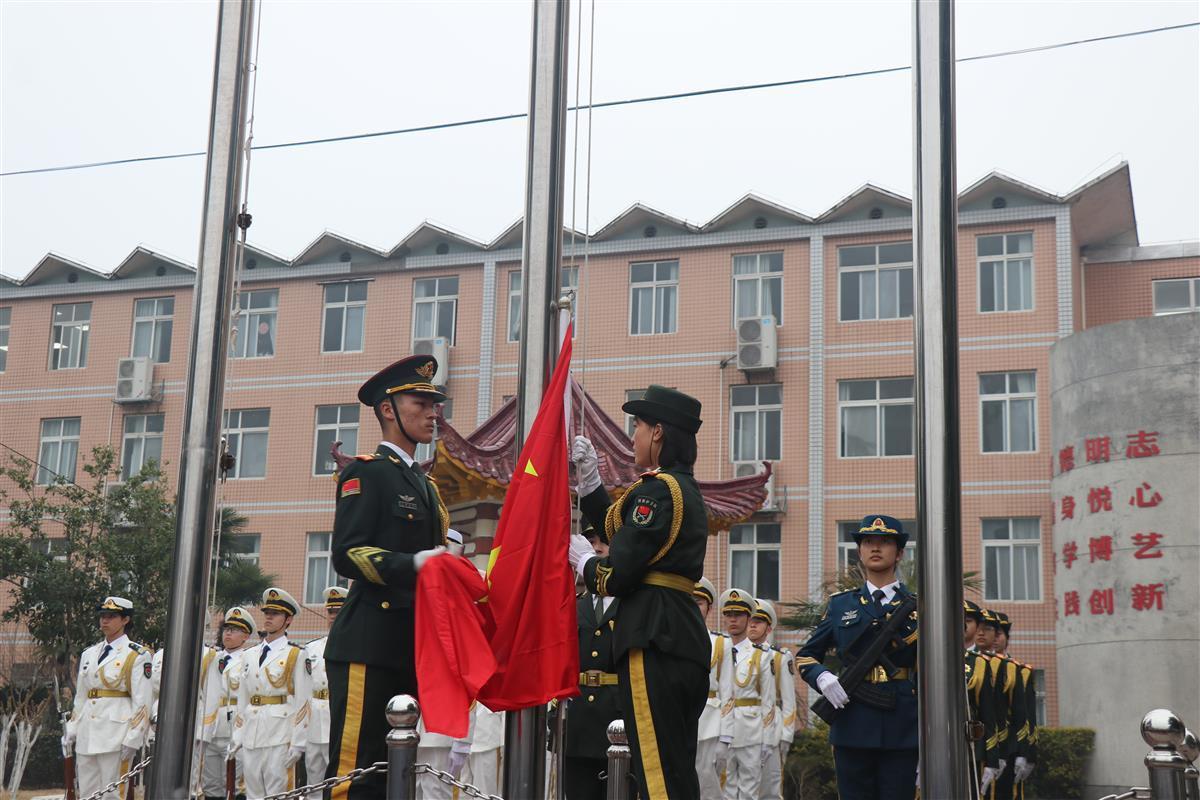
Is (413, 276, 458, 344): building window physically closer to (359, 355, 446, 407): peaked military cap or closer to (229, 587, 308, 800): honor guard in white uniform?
(229, 587, 308, 800): honor guard in white uniform

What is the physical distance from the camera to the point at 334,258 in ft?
64.4

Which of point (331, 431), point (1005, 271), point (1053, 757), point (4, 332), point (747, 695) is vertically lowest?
point (1053, 757)

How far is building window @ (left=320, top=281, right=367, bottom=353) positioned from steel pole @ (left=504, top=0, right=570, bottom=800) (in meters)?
15.5

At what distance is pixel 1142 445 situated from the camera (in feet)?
51.0

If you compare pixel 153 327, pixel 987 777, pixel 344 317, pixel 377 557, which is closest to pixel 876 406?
pixel 344 317

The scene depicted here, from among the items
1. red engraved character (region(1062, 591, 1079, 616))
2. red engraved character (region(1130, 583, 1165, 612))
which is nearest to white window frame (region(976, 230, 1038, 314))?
red engraved character (region(1062, 591, 1079, 616))

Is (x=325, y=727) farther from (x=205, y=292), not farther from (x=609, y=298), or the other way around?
(x=609, y=298)

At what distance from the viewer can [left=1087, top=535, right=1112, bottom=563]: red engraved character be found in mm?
15516

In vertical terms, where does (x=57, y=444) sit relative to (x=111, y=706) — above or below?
above

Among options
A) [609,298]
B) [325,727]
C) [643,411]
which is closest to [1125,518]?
[609,298]

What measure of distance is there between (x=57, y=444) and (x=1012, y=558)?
13768mm

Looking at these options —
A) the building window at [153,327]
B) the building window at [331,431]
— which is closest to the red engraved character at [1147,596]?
the building window at [331,431]

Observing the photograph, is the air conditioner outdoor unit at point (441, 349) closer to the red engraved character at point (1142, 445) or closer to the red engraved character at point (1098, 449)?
the red engraved character at point (1098, 449)

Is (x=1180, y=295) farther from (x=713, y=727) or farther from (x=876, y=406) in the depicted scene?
(x=713, y=727)
